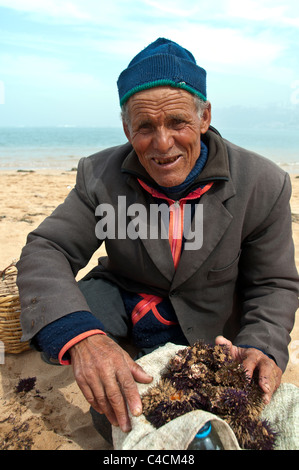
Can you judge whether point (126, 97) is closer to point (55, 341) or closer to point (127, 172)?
point (127, 172)

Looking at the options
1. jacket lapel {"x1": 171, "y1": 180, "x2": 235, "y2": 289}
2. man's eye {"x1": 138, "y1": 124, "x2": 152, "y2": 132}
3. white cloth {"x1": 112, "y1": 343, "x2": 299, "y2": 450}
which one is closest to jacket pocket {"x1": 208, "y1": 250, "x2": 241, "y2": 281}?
jacket lapel {"x1": 171, "y1": 180, "x2": 235, "y2": 289}

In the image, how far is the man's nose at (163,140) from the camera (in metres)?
1.98

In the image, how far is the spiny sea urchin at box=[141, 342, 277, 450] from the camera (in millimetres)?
1509

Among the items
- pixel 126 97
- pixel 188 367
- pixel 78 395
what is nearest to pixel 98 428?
pixel 78 395

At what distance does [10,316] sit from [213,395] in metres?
1.66

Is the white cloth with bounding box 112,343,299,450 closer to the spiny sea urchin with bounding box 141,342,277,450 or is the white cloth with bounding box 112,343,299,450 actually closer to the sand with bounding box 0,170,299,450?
the spiny sea urchin with bounding box 141,342,277,450

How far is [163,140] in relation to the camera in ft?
6.49

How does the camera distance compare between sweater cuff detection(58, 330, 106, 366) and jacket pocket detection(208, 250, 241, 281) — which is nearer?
sweater cuff detection(58, 330, 106, 366)

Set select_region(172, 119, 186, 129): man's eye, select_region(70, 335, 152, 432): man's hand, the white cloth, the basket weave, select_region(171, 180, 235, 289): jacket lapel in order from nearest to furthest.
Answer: the white cloth < select_region(70, 335, 152, 432): man's hand < select_region(172, 119, 186, 129): man's eye < select_region(171, 180, 235, 289): jacket lapel < the basket weave

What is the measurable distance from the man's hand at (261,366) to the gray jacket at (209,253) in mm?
113

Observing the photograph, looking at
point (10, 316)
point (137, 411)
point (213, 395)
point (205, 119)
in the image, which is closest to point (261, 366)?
point (213, 395)

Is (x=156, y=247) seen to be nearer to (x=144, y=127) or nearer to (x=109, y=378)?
(x=144, y=127)

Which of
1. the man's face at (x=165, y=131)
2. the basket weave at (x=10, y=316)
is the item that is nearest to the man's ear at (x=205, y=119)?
the man's face at (x=165, y=131)
